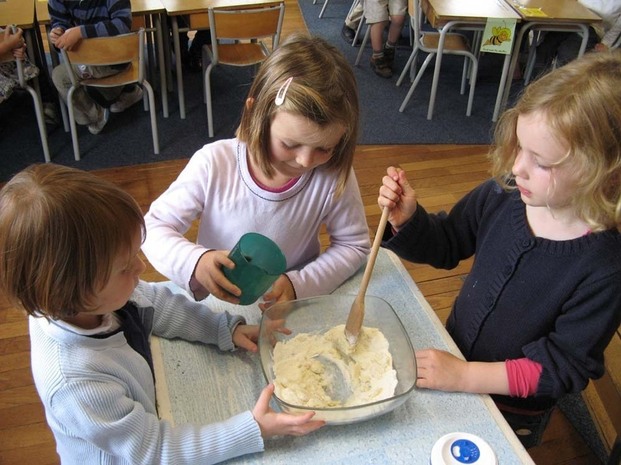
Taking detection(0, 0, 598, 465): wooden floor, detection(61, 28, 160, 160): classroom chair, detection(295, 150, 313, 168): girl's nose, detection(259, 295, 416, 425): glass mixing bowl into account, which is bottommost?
detection(0, 0, 598, 465): wooden floor

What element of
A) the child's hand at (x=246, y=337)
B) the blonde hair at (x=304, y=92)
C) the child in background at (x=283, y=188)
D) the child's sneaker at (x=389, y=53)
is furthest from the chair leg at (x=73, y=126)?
the child's hand at (x=246, y=337)

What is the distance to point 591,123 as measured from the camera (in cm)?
83

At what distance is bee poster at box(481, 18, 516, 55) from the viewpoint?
3.11m

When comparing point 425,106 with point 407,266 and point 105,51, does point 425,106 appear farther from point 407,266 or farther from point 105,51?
point 105,51

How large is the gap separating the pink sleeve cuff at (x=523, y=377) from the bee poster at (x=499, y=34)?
2.62 metres

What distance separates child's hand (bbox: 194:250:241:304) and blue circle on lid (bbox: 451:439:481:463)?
0.40 m

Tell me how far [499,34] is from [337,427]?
9.44 feet

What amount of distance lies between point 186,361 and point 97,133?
8.55 ft

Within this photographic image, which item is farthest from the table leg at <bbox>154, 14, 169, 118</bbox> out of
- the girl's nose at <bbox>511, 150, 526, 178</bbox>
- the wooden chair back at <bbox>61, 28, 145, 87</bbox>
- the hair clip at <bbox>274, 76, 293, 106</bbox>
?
the girl's nose at <bbox>511, 150, 526, 178</bbox>

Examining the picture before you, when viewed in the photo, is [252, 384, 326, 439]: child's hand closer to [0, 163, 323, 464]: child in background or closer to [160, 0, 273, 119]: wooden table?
[0, 163, 323, 464]: child in background

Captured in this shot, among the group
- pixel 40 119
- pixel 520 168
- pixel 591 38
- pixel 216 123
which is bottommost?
pixel 216 123

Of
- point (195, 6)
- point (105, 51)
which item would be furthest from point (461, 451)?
point (195, 6)

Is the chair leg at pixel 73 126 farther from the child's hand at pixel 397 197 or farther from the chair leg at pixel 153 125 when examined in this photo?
the child's hand at pixel 397 197

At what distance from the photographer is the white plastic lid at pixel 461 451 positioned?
2.52 ft
